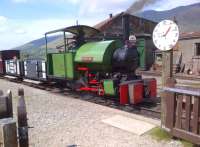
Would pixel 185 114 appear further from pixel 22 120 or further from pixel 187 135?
pixel 22 120

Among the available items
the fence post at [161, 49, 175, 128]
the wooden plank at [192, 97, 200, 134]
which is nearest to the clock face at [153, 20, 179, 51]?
the fence post at [161, 49, 175, 128]

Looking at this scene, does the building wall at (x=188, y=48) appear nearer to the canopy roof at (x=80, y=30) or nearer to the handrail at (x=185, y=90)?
the canopy roof at (x=80, y=30)

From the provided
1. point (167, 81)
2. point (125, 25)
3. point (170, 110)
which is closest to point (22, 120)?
point (170, 110)

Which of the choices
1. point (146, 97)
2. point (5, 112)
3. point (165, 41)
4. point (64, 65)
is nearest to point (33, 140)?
point (5, 112)

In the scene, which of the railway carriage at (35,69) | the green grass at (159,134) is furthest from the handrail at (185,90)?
the railway carriage at (35,69)

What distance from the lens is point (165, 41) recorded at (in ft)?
18.6

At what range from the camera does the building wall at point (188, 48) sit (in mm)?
20688

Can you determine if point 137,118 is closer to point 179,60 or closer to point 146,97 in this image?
point 146,97

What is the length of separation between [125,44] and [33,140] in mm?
5245

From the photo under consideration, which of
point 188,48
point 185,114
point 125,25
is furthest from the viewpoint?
point 188,48

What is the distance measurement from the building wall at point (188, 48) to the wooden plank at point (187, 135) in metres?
16.4

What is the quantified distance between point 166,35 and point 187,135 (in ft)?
7.03

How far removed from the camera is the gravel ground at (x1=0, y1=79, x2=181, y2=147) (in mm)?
5523

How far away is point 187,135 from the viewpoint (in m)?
5.17
